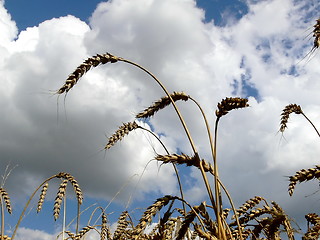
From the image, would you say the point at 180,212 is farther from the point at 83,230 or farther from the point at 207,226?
the point at 207,226

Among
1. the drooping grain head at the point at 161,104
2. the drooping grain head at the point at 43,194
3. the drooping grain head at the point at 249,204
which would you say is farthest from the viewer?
the drooping grain head at the point at 43,194

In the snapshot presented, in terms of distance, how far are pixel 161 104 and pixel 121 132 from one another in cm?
86

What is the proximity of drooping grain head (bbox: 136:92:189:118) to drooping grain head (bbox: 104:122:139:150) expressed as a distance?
1.64 feet

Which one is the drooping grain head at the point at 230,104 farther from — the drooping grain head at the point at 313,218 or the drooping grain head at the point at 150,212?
the drooping grain head at the point at 313,218

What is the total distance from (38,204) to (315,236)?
3344 mm

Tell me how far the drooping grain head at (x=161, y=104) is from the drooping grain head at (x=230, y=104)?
939 millimetres

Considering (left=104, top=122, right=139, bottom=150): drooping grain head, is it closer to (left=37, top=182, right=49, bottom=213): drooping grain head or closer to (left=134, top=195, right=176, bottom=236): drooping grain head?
(left=37, top=182, right=49, bottom=213): drooping grain head

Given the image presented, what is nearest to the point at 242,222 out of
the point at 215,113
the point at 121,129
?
the point at 215,113

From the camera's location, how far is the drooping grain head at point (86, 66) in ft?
11.4

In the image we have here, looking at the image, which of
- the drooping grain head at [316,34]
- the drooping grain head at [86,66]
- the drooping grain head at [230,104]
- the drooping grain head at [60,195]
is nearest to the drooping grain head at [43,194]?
the drooping grain head at [60,195]

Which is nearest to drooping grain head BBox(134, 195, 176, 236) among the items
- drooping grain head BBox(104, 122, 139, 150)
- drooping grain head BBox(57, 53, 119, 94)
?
drooping grain head BBox(57, 53, 119, 94)

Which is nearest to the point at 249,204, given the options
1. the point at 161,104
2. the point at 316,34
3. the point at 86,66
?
the point at 161,104

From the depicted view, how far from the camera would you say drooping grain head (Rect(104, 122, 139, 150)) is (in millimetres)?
4395

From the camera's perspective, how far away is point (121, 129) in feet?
14.8
